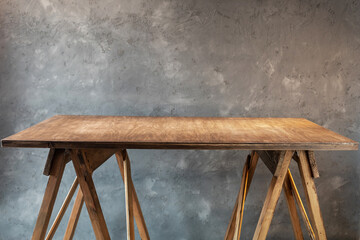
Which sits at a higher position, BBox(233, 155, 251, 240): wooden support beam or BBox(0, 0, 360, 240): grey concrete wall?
BBox(0, 0, 360, 240): grey concrete wall

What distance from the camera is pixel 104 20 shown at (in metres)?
2.50

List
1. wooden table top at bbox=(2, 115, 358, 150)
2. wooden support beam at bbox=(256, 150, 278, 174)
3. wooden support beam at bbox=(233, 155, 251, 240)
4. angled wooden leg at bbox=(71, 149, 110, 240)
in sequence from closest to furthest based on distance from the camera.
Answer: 1. wooden table top at bbox=(2, 115, 358, 150)
2. angled wooden leg at bbox=(71, 149, 110, 240)
3. wooden support beam at bbox=(256, 150, 278, 174)
4. wooden support beam at bbox=(233, 155, 251, 240)

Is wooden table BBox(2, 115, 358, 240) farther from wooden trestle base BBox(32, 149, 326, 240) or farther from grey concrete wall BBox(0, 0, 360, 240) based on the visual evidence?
grey concrete wall BBox(0, 0, 360, 240)

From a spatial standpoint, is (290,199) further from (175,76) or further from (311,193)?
(175,76)

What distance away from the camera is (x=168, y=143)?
5.28ft

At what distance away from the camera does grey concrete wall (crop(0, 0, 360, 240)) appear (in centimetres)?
250

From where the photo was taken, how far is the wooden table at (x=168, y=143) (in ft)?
5.29

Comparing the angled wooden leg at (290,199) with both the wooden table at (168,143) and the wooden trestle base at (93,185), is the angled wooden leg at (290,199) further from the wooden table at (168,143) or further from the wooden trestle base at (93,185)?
the wooden trestle base at (93,185)

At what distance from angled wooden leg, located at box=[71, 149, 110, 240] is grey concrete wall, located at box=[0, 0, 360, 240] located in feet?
2.82

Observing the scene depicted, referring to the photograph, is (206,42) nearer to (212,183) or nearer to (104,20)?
(104,20)

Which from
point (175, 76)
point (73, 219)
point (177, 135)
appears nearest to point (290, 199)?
point (177, 135)

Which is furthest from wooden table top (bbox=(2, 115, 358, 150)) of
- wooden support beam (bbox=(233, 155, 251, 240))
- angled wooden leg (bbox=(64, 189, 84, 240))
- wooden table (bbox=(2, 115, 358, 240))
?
angled wooden leg (bbox=(64, 189, 84, 240))

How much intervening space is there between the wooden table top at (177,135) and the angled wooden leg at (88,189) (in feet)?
0.40

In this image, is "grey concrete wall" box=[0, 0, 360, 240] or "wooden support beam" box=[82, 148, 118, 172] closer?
"wooden support beam" box=[82, 148, 118, 172]
